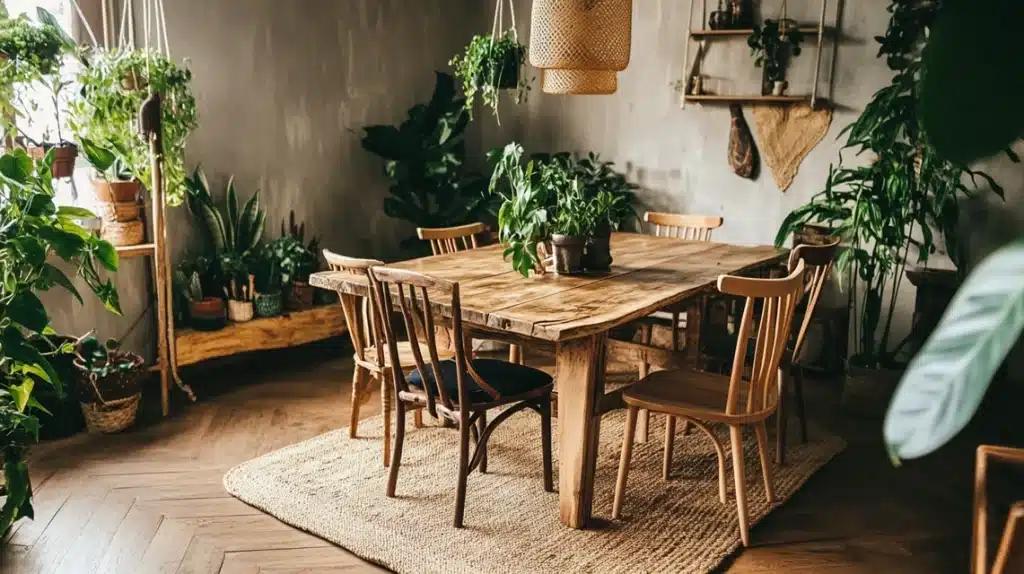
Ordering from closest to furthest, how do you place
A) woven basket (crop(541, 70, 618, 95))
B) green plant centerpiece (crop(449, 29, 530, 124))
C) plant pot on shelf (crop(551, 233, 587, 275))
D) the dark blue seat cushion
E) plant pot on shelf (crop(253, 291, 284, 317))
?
the dark blue seat cushion, plant pot on shelf (crop(551, 233, 587, 275)), woven basket (crop(541, 70, 618, 95)), green plant centerpiece (crop(449, 29, 530, 124)), plant pot on shelf (crop(253, 291, 284, 317))

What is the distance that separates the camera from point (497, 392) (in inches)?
107

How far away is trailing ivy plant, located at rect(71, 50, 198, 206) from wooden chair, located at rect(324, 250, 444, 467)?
1000 millimetres

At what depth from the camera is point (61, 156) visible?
353cm

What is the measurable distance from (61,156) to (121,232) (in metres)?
0.39

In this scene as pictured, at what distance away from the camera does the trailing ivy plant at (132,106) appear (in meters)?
3.38

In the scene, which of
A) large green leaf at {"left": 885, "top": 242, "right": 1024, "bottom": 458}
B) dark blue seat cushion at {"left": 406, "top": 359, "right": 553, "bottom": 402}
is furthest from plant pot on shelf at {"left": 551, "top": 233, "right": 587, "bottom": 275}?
large green leaf at {"left": 885, "top": 242, "right": 1024, "bottom": 458}

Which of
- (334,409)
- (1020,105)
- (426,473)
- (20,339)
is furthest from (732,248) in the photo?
(1020,105)

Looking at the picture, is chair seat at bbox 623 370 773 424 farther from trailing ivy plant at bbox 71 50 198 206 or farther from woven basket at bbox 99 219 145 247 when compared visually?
woven basket at bbox 99 219 145 247

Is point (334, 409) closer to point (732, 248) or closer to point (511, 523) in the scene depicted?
point (511, 523)

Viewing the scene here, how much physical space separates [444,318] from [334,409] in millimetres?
1226

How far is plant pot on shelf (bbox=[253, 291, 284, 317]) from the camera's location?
4270mm

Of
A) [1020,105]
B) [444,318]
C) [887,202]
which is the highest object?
[1020,105]

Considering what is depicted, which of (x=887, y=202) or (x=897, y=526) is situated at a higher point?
(x=887, y=202)

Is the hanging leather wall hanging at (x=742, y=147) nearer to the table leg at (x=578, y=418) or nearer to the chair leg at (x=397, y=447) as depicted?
the table leg at (x=578, y=418)
